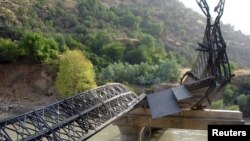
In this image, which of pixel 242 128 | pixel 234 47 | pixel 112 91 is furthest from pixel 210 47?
pixel 234 47

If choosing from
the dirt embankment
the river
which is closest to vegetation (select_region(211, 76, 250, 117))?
the river

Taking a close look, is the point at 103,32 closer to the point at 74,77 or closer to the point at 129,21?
the point at 129,21

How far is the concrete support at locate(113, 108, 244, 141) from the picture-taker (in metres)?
26.0

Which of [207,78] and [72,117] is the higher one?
[207,78]

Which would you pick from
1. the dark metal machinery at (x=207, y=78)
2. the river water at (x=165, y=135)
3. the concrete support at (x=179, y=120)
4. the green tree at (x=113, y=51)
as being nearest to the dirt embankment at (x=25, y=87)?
the green tree at (x=113, y=51)

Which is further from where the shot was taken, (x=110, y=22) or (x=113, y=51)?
(x=110, y=22)

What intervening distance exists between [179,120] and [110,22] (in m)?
89.0

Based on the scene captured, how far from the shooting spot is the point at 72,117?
80.3 ft

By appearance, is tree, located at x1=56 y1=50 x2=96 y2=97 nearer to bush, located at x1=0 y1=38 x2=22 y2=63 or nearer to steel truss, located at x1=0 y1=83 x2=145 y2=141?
steel truss, located at x1=0 y1=83 x2=145 y2=141

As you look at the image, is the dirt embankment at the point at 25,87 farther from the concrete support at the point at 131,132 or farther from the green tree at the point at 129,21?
the green tree at the point at 129,21

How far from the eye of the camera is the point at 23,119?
20969mm

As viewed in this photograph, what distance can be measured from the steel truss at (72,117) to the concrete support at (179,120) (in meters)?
0.85

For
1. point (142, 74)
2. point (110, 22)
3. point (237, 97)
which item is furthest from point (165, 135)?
point (110, 22)

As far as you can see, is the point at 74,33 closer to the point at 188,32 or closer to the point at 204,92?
the point at 188,32
